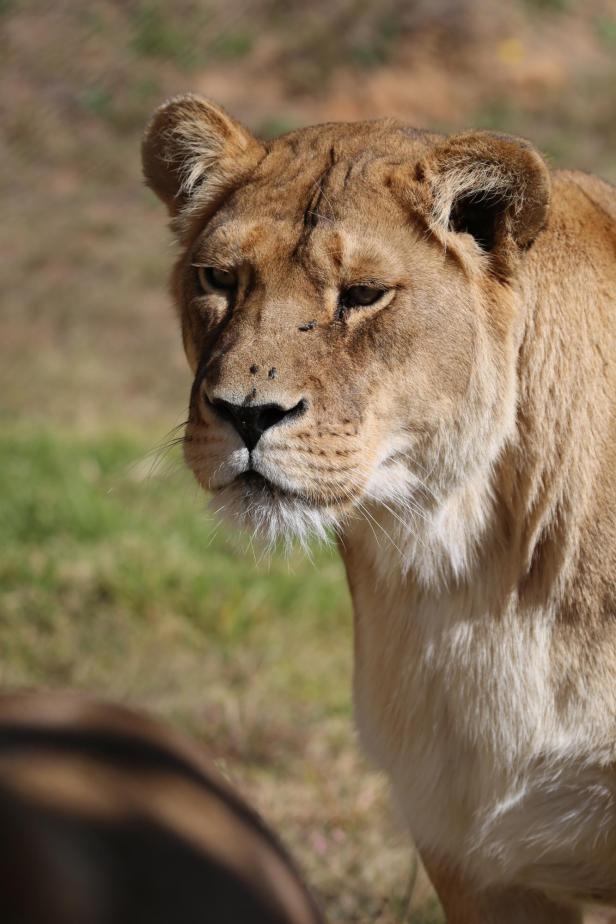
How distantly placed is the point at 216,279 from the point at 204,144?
0.41 m

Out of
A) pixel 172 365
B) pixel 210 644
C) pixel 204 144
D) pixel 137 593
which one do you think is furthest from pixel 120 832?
pixel 172 365

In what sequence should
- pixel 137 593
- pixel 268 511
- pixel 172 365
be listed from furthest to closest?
pixel 172 365
pixel 137 593
pixel 268 511

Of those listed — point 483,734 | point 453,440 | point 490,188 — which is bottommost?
point 483,734

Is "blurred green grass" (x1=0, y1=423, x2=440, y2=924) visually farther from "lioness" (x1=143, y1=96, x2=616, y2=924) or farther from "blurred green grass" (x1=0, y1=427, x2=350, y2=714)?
"lioness" (x1=143, y1=96, x2=616, y2=924)

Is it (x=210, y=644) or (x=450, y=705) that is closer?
(x=450, y=705)

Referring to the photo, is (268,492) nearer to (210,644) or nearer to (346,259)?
(346,259)

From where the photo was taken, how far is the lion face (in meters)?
2.37

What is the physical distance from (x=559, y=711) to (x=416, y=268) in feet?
2.76

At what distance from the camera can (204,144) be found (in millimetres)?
2855

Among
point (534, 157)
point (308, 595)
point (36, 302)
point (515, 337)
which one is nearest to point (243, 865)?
point (515, 337)

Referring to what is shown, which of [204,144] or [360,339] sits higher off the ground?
[204,144]

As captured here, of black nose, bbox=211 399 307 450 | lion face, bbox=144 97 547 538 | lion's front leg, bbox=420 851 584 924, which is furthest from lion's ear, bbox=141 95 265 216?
lion's front leg, bbox=420 851 584 924

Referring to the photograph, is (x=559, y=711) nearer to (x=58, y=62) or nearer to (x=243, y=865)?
(x=243, y=865)

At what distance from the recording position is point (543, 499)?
252 cm
